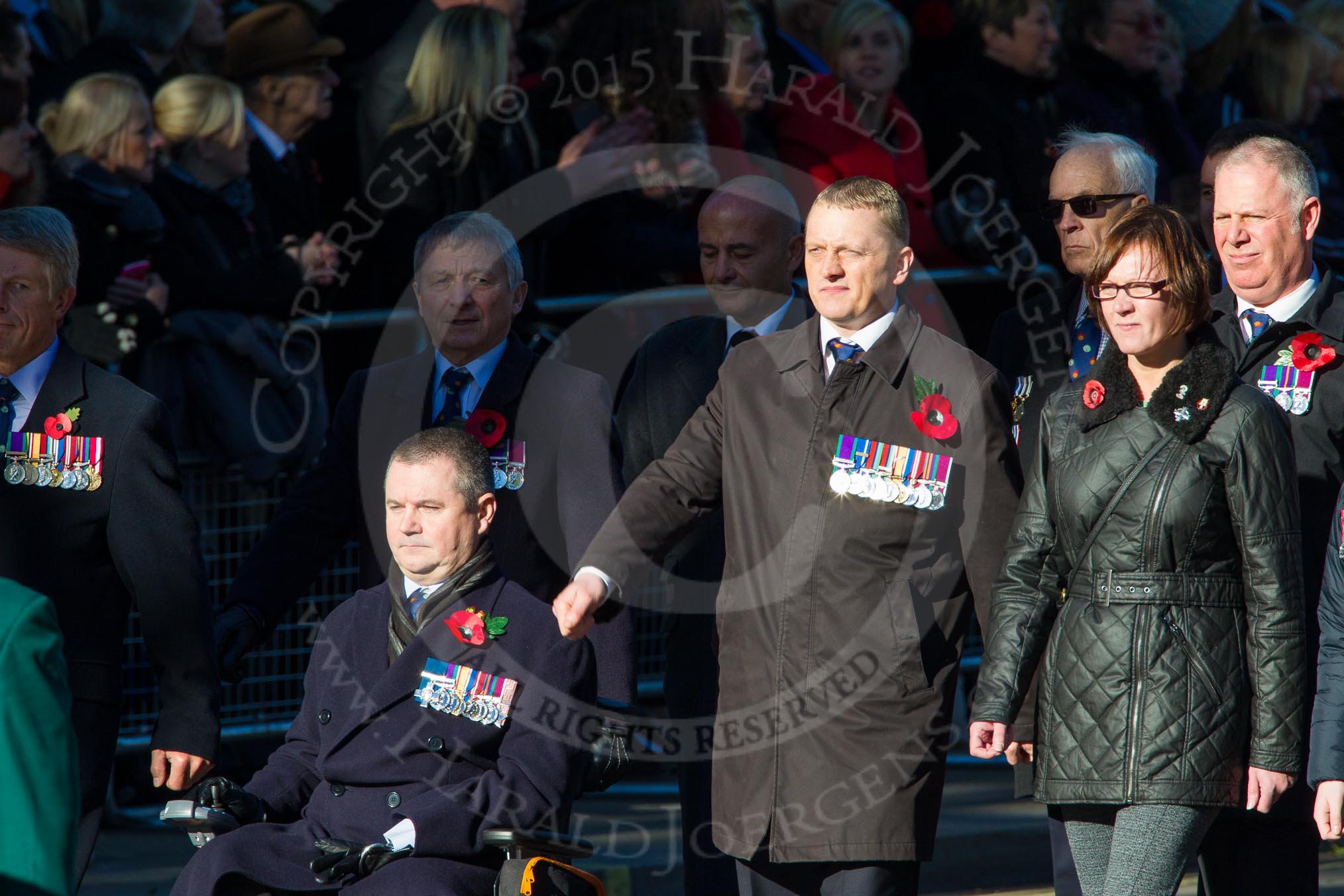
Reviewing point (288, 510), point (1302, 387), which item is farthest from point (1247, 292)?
point (288, 510)

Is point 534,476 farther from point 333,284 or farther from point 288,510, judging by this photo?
point 333,284

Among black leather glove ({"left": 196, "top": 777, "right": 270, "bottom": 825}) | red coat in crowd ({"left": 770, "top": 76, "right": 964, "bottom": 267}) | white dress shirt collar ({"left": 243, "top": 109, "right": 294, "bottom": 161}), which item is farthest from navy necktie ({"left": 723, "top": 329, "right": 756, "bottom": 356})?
white dress shirt collar ({"left": 243, "top": 109, "right": 294, "bottom": 161})

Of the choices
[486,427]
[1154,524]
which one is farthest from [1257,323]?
[486,427]

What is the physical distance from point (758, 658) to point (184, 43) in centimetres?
422

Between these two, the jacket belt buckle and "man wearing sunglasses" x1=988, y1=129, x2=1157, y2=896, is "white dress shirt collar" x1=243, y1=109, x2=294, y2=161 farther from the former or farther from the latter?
the jacket belt buckle

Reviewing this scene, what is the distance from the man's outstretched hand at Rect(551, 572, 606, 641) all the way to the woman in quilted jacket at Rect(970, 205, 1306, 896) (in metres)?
0.84

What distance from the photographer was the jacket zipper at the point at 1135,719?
3822mm

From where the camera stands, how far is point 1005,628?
4.00m

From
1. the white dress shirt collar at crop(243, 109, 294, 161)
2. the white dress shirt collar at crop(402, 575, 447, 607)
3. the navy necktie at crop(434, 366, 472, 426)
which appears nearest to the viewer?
the white dress shirt collar at crop(402, 575, 447, 607)

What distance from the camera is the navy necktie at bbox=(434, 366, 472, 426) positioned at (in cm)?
490

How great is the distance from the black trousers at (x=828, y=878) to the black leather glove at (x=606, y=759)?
1.14 feet

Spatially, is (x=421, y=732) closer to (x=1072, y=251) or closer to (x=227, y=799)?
(x=227, y=799)

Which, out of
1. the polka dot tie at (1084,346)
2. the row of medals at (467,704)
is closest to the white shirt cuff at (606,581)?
the row of medals at (467,704)

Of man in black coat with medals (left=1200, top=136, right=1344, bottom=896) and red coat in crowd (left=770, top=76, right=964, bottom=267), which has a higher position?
red coat in crowd (left=770, top=76, right=964, bottom=267)
